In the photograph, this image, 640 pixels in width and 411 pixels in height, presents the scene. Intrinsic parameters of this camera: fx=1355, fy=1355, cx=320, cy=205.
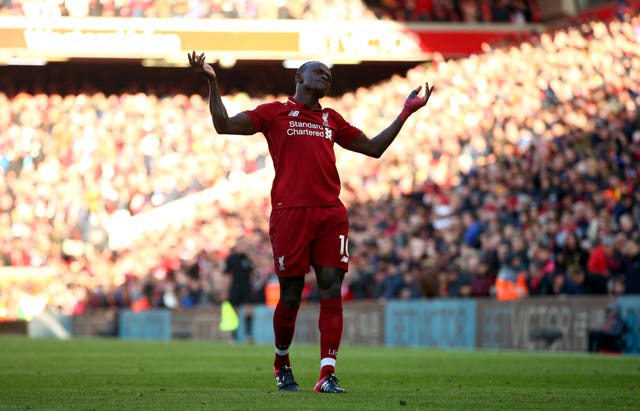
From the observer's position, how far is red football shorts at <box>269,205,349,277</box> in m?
8.62

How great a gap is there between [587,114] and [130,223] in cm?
2101

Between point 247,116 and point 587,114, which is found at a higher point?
point 587,114

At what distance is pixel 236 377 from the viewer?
1077 cm

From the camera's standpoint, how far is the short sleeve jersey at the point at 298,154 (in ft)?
28.5

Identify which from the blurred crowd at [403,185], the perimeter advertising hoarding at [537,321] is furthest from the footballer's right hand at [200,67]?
the blurred crowd at [403,185]

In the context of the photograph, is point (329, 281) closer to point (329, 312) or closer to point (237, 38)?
point (329, 312)

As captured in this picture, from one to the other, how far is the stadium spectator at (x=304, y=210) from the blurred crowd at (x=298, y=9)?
24498 mm

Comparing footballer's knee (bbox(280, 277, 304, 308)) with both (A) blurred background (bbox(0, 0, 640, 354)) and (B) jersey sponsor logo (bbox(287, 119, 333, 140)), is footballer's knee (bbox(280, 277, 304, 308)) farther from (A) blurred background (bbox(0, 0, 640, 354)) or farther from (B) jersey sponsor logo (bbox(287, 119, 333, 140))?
(A) blurred background (bbox(0, 0, 640, 354))

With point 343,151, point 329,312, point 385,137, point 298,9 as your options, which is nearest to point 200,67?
point 385,137

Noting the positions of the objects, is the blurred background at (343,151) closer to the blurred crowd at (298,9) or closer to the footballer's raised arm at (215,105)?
the blurred crowd at (298,9)

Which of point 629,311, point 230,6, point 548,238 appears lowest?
point 629,311

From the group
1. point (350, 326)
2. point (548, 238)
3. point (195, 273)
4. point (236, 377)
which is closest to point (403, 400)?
point (236, 377)

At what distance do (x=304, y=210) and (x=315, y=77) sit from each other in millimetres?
871

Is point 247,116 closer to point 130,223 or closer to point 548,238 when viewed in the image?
point 548,238
